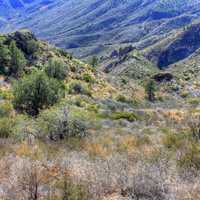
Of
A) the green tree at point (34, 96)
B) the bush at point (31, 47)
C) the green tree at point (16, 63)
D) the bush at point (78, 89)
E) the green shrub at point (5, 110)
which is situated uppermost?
the bush at point (31, 47)

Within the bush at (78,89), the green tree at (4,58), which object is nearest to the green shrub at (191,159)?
the bush at (78,89)

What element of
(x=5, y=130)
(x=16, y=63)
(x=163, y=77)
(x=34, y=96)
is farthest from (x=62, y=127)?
(x=163, y=77)

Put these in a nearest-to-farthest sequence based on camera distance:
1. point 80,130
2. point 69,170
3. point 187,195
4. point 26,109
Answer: point 187,195
point 69,170
point 80,130
point 26,109

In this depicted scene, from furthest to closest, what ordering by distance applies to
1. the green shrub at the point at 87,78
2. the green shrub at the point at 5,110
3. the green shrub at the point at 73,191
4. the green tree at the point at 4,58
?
the green shrub at the point at 87,78
the green tree at the point at 4,58
the green shrub at the point at 5,110
the green shrub at the point at 73,191

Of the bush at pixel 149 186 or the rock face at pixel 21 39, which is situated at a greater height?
the rock face at pixel 21 39

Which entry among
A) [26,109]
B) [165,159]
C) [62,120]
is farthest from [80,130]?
[26,109]

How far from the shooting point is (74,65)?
7762 cm

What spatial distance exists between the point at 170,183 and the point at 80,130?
9.17 m

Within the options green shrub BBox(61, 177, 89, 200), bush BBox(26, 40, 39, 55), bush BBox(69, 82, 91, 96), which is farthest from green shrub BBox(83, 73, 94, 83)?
green shrub BBox(61, 177, 89, 200)

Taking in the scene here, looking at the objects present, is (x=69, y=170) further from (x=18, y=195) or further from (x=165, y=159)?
(x=165, y=159)

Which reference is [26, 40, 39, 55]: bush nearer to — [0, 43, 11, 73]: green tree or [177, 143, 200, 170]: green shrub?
[0, 43, 11, 73]: green tree

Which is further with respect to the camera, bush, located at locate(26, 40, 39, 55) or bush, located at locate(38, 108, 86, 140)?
bush, located at locate(26, 40, 39, 55)

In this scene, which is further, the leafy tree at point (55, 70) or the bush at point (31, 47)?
the bush at point (31, 47)

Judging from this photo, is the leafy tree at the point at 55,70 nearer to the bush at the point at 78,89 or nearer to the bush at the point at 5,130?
the bush at the point at 78,89
